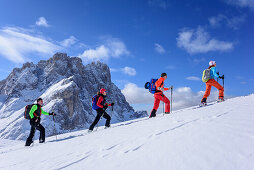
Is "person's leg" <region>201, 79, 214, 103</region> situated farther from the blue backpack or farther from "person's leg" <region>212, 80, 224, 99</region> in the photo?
the blue backpack

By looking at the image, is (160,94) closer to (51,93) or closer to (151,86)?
(151,86)

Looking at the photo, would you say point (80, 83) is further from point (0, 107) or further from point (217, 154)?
point (217, 154)

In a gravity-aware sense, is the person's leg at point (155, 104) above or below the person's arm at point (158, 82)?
below

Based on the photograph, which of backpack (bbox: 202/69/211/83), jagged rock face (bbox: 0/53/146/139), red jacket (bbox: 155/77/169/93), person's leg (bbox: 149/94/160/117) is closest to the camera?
red jacket (bbox: 155/77/169/93)

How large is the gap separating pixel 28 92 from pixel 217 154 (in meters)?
212

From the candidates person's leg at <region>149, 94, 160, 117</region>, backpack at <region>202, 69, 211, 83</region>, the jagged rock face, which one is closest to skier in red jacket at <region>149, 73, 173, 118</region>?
person's leg at <region>149, 94, 160, 117</region>

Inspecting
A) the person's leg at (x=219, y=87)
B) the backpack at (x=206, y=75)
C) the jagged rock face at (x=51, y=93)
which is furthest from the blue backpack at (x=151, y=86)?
the jagged rock face at (x=51, y=93)

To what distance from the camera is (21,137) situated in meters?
98.2

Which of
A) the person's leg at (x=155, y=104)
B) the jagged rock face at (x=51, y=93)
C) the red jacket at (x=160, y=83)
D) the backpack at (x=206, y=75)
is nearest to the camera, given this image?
the red jacket at (x=160, y=83)

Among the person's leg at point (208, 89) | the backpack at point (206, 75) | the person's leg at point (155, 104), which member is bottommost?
the person's leg at point (155, 104)

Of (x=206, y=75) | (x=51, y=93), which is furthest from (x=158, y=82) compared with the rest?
(x=51, y=93)

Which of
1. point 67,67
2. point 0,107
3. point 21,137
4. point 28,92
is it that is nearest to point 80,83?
point 67,67

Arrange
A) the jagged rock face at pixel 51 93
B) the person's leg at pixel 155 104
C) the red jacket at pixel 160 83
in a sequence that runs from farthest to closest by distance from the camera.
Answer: the jagged rock face at pixel 51 93
the person's leg at pixel 155 104
the red jacket at pixel 160 83

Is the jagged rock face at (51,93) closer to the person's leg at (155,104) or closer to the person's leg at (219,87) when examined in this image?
the person's leg at (155,104)
